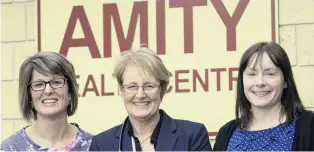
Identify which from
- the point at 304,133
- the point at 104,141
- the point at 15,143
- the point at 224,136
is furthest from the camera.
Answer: the point at 15,143

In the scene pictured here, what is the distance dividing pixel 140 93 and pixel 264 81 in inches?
21.7

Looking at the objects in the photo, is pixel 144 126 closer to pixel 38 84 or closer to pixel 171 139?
pixel 171 139

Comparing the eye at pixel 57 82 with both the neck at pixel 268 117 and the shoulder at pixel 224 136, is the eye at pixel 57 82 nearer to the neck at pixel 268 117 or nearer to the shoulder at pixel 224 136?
the shoulder at pixel 224 136

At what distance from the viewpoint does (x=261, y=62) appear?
307cm

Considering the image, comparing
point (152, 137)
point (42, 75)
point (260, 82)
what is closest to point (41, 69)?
point (42, 75)

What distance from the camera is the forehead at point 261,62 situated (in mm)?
3064

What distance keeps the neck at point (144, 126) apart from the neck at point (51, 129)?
0.44 meters

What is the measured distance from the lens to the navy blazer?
9.95ft

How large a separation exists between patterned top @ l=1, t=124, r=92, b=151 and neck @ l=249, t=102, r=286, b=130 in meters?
0.83

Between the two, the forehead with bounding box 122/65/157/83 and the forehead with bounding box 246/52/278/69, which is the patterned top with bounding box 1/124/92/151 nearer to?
the forehead with bounding box 122/65/157/83

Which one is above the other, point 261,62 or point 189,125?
point 261,62

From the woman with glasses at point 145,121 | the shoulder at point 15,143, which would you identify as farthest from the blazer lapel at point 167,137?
the shoulder at point 15,143

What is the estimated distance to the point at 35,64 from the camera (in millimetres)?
3289

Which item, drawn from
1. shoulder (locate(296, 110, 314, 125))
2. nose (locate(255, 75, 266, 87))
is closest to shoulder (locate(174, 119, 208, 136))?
nose (locate(255, 75, 266, 87))
